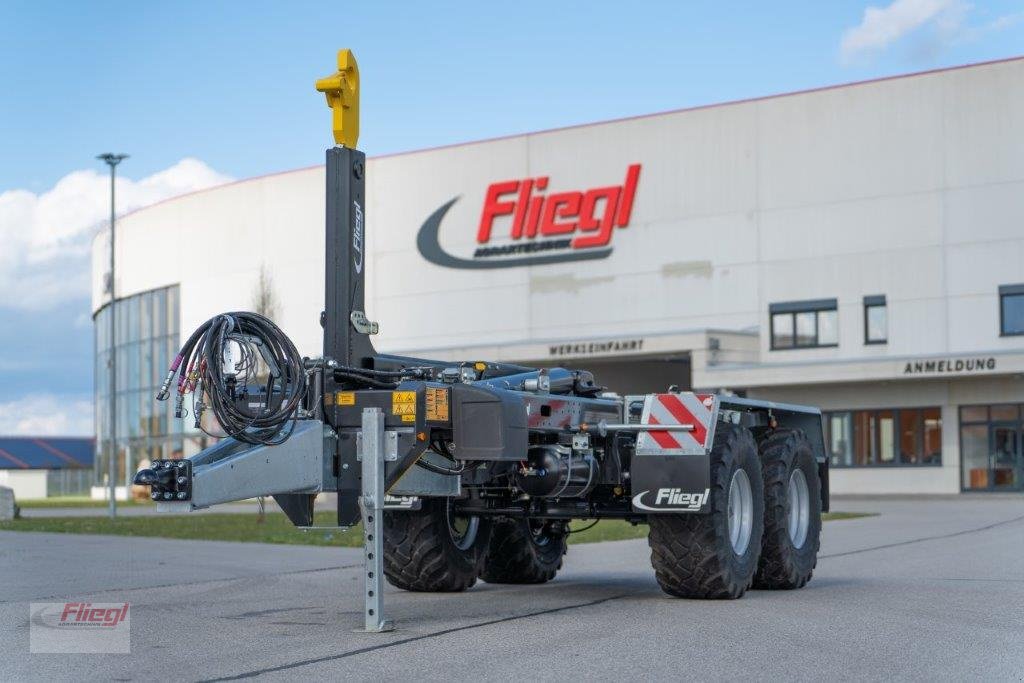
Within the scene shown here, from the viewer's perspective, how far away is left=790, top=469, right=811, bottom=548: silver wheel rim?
13.8m

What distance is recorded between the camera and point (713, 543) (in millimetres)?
11453

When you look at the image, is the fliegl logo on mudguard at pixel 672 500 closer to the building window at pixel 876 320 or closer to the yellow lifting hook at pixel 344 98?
the yellow lifting hook at pixel 344 98

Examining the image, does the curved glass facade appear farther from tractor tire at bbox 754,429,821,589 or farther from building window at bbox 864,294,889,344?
tractor tire at bbox 754,429,821,589

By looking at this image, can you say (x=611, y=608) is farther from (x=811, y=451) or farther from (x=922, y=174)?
(x=922, y=174)

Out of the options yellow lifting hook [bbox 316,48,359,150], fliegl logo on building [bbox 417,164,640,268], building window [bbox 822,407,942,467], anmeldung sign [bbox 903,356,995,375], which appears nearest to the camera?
yellow lifting hook [bbox 316,48,359,150]

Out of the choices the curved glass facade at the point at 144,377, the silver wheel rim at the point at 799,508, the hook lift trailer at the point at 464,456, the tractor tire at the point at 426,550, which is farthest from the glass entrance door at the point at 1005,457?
the curved glass facade at the point at 144,377

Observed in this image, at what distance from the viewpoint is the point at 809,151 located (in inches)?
1913

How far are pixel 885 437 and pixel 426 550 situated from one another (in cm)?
3828

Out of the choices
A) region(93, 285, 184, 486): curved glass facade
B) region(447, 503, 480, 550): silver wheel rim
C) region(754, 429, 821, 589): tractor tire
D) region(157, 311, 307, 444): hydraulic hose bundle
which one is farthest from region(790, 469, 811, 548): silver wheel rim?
region(93, 285, 184, 486): curved glass facade

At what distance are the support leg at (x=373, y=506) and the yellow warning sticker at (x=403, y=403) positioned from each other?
0.13 m

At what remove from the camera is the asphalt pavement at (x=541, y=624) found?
8352 millimetres

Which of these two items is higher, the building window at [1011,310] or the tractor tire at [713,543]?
the building window at [1011,310]

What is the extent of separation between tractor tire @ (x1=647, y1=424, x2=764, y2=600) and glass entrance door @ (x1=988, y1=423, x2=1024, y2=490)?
120ft

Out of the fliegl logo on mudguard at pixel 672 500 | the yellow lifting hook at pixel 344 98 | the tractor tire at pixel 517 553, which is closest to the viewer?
the yellow lifting hook at pixel 344 98
